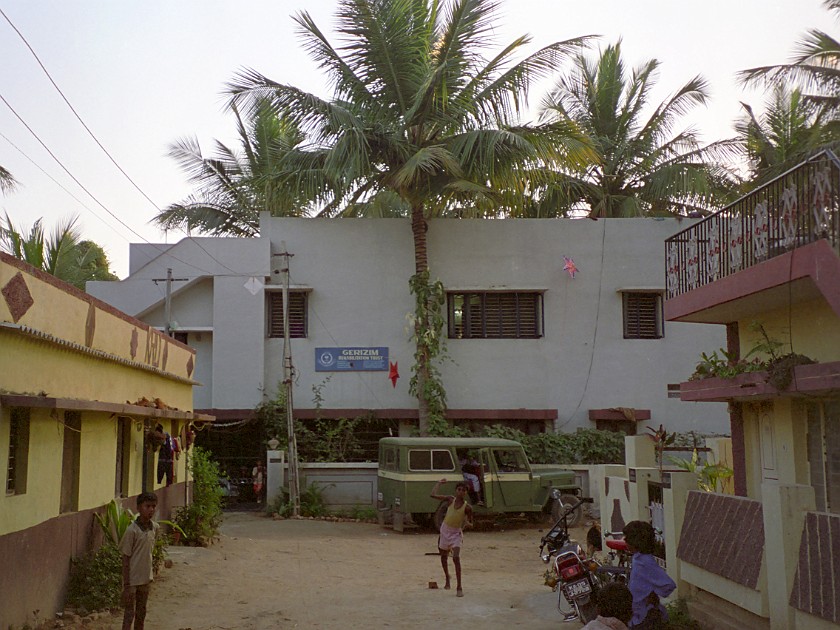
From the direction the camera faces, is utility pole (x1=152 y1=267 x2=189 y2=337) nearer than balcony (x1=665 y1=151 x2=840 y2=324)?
No

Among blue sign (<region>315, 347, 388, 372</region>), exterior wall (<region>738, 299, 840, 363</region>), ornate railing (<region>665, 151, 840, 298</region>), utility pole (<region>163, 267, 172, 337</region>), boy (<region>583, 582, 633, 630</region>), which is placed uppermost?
utility pole (<region>163, 267, 172, 337</region>)

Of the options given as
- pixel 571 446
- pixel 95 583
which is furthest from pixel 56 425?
pixel 571 446

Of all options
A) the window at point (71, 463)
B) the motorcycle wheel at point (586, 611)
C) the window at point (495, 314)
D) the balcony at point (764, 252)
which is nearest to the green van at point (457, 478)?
the window at point (495, 314)

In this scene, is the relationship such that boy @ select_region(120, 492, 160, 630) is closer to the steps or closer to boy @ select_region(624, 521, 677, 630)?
boy @ select_region(624, 521, 677, 630)

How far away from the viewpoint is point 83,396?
11172 mm

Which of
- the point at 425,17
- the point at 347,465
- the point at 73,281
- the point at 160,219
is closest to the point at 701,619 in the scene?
the point at 347,465

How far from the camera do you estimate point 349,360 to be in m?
24.0

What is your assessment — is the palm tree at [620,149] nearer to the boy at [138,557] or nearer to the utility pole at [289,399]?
the utility pole at [289,399]

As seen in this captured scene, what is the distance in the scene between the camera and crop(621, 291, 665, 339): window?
24328 mm

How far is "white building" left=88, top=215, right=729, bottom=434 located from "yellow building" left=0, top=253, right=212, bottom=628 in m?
9.41

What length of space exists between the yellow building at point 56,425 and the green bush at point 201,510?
1.69 meters

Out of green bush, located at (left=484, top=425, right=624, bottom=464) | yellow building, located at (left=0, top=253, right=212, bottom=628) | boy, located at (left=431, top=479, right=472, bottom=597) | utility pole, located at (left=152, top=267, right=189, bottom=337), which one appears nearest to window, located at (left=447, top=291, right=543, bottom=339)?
green bush, located at (left=484, top=425, right=624, bottom=464)

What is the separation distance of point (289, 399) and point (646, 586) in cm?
1677

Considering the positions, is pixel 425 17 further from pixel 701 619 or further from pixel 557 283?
pixel 701 619
